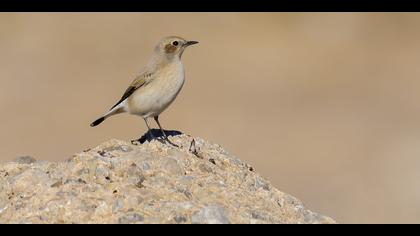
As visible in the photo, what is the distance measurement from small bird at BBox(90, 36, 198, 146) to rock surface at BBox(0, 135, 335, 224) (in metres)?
2.07

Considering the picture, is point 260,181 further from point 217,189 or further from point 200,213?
point 200,213

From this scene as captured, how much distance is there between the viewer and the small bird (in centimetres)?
1116

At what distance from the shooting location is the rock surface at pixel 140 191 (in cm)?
729

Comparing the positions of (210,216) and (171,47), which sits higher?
(171,47)

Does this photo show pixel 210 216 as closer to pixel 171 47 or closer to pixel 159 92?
pixel 159 92

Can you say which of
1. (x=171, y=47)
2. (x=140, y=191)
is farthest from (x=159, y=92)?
(x=140, y=191)

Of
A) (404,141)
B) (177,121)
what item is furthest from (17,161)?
(177,121)

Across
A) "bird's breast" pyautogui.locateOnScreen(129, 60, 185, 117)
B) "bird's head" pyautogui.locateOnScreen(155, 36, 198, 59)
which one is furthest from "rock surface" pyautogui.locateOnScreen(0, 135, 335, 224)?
"bird's head" pyautogui.locateOnScreen(155, 36, 198, 59)

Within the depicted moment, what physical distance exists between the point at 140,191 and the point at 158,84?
12.0 feet

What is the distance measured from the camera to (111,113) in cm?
1168

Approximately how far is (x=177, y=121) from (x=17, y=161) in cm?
1715

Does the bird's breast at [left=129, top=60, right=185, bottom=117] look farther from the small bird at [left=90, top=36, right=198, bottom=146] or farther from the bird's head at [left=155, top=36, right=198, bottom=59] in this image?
Answer: the bird's head at [left=155, top=36, right=198, bottom=59]

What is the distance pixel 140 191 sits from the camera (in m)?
7.62

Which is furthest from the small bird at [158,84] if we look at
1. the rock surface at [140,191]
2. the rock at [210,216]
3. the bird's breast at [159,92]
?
the rock at [210,216]
